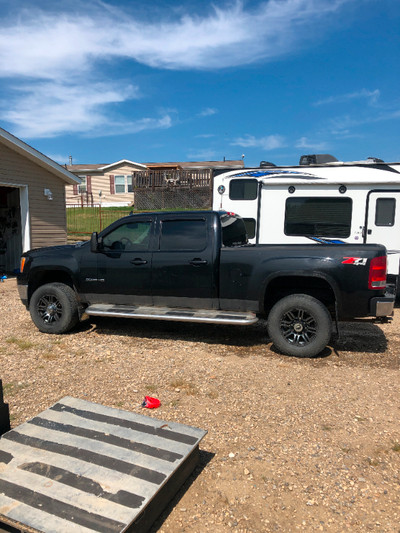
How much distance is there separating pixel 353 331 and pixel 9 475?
211 inches

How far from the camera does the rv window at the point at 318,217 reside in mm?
8281

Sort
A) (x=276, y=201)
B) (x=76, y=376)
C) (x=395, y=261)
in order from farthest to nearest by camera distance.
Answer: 1. (x=276, y=201)
2. (x=395, y=261)
3. (x=76, y=376)

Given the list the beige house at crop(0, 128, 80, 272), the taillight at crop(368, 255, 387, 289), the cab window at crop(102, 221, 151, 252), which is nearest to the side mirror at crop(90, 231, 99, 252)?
the cab window at crop(102, 221, 151, 252)

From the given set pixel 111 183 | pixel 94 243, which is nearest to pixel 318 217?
pixel 94 243

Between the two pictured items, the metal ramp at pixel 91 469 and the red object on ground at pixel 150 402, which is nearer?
the metal ramp at pixel 91 469

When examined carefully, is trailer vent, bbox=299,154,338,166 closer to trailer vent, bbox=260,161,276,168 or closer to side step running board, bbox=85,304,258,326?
trailer vent, bbox=260,161,276,168

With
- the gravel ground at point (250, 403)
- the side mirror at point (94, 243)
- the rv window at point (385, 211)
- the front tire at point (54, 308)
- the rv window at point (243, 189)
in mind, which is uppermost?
the rv window at point (243, 189)

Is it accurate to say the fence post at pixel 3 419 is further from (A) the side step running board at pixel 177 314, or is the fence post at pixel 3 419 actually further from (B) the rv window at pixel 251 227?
(B) the rv window at pixel 251 227

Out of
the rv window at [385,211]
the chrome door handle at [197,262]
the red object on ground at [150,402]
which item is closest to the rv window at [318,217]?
the rv window at [385,211]

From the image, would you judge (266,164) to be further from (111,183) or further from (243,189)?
(111,183)

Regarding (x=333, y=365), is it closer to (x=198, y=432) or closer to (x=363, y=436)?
(x=363, y=436)

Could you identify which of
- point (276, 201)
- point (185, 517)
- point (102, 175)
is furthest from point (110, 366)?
point (102, 175)

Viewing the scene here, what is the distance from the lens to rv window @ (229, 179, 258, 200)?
28.7 feet

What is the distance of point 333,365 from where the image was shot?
4.91 meters
